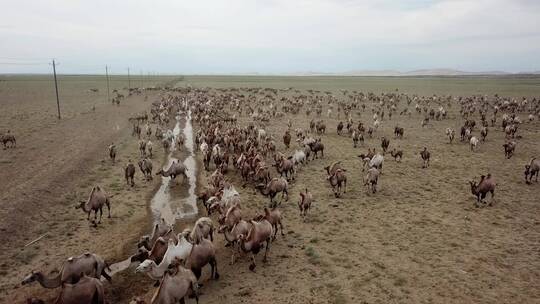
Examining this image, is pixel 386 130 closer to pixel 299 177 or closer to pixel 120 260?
pixel 299 177

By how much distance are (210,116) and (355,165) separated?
61.5 feet

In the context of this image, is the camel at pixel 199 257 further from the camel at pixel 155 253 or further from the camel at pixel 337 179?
the camel at pixel 337 179

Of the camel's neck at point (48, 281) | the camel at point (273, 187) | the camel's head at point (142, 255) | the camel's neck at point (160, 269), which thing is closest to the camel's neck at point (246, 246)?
the camel's neck at point (160, 269)

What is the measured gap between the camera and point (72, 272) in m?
9.21

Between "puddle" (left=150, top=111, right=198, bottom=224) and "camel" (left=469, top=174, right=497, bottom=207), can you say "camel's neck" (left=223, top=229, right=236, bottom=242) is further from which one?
"camel" (left=469, top=174, right=497, bottom=207)

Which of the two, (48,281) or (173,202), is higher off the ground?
(48,281)

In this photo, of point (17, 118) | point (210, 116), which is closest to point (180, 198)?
point (210, 116)

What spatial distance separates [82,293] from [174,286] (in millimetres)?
1776

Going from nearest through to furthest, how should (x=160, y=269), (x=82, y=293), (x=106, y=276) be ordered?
(x=82, y=293) < (x=160, y=269) < (x=106, y=276)

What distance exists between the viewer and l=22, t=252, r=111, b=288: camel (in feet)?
29.1

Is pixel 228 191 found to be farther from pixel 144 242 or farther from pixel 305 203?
pixel 144 242

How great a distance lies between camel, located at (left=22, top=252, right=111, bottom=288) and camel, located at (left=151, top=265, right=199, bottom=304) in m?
2.03

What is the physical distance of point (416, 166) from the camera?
2153 cm

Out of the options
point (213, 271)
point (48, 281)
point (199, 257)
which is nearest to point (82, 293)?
point (48, 281)
